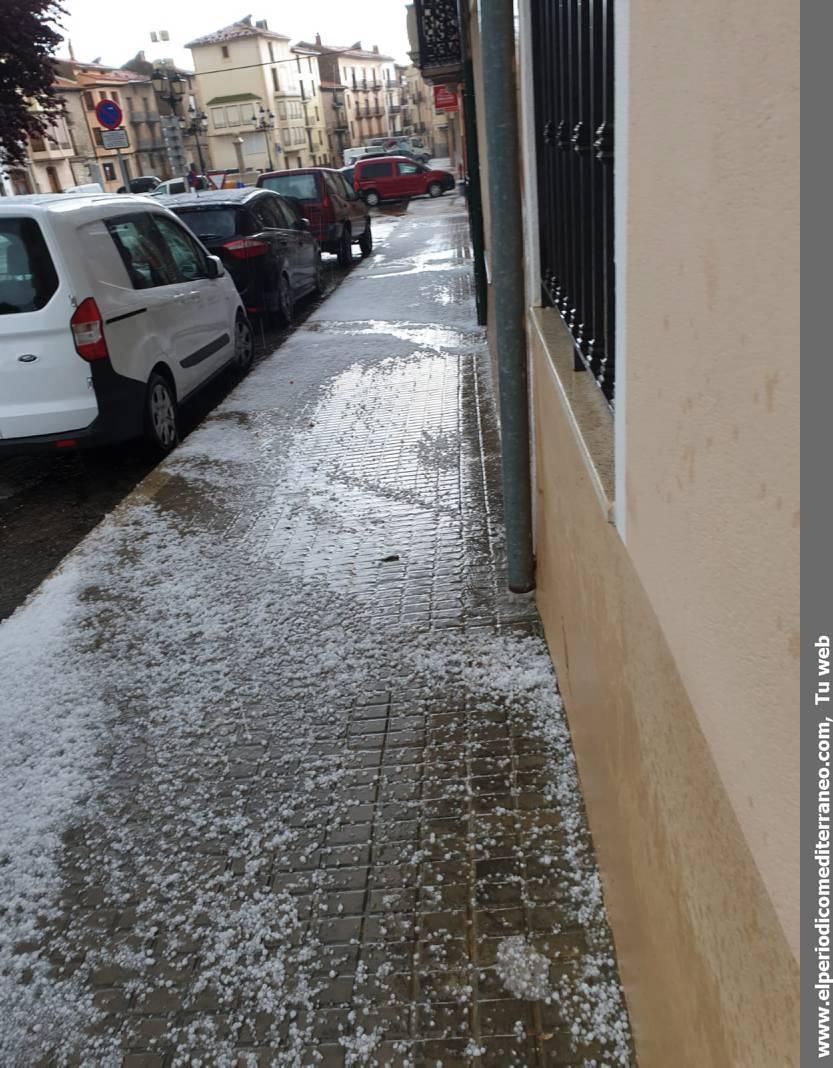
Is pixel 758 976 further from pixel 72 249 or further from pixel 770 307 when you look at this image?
pixel 72 249

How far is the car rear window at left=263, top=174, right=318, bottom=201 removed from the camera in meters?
16.6

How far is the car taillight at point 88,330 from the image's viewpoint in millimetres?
5566

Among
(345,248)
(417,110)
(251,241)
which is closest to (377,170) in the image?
(345,248)

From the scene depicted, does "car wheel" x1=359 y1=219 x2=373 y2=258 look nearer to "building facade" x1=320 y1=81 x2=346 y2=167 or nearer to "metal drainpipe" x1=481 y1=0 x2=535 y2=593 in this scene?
"metal drainpipe" x1=481 y1=0 x2=535 y2=593

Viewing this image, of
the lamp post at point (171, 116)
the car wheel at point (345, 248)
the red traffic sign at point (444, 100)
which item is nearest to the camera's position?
the car wheel at point (345, 248)

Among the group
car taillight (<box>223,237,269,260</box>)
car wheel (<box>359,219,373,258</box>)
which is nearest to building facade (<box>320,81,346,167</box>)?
car wheel (<box>359,219,373,258</box>)

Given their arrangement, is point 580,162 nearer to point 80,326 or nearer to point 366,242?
point 80,326

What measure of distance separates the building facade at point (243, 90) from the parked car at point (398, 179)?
42.6 m

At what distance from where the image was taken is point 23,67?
52.2 feet

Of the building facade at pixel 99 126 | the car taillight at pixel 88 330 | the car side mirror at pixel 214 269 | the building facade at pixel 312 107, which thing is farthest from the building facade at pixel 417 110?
the car taillight at pixel 88 330

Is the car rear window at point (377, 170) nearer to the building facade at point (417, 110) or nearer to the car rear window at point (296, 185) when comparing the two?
the car rear window at point (296, 185)

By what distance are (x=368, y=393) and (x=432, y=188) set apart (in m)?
29.0

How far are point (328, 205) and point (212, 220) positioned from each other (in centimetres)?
615

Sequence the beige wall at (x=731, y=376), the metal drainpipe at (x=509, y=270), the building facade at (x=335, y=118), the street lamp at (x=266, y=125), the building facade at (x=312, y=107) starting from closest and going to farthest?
the beige wall at (x=731, y=376) < the metal drainpipe at (x=509, y=270) < the street lamp at (x=266, y=125) < the building facade at (x=312, y=107) < the building facade at (x=335, y=118)
